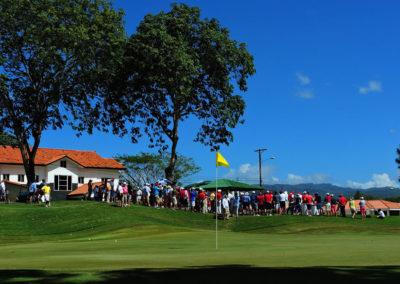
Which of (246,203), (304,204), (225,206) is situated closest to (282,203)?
(304,204)

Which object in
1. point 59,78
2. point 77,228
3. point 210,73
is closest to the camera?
point 77,228

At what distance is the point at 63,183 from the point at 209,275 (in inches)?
2667

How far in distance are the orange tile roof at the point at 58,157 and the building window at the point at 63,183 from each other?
8.70ft

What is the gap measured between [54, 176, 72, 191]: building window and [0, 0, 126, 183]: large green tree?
28580mm

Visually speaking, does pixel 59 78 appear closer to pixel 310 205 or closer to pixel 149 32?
pixel 149 32

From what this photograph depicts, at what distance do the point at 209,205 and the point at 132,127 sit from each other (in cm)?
1248

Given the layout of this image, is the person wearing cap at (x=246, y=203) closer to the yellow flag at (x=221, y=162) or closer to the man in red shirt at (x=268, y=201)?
the man in red shirt at (x=268, y=201)

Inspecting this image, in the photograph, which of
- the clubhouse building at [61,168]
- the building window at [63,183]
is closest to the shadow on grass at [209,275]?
the clubhouse building at [61,168]

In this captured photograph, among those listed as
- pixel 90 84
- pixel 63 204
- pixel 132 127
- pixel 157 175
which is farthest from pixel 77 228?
pixel 157 175

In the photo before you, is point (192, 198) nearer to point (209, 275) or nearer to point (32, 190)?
point (32, 190)

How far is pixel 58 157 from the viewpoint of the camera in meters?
71.8

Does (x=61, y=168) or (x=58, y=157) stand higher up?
(x=58, y=157)

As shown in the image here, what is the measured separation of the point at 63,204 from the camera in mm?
38094

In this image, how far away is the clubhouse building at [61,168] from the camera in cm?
6875
